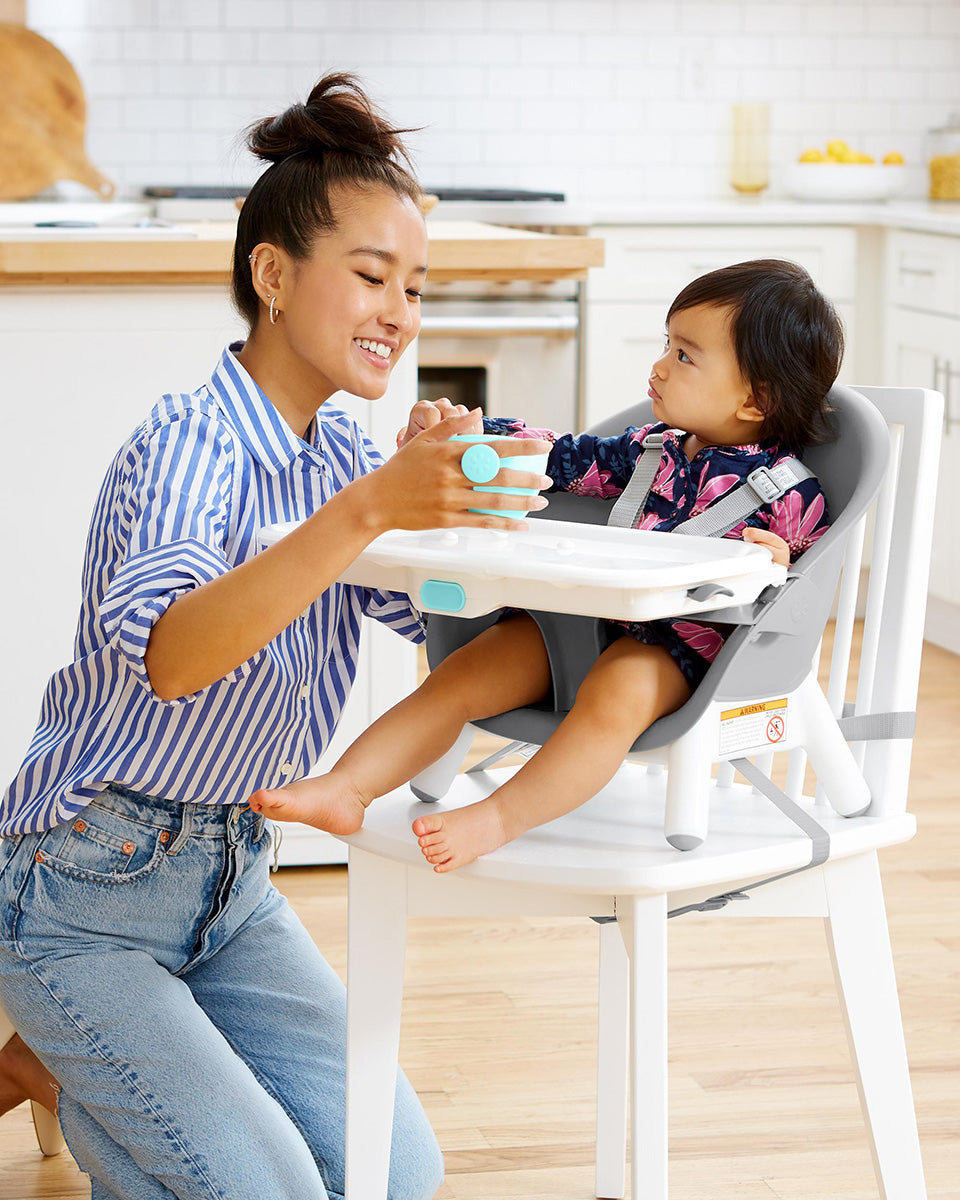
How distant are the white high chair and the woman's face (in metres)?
0.40

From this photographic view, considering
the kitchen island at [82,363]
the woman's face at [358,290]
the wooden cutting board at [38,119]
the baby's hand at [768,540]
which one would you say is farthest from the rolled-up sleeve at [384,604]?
the wooden cutting board at [38,119]

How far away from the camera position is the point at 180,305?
8.07 ft

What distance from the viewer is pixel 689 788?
1.28 metres

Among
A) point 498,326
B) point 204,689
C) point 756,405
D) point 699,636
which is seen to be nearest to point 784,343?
point 756,405

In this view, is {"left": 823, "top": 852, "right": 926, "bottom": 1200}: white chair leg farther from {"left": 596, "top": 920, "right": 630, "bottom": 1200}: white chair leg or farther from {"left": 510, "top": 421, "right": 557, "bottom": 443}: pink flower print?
{"left": 510, "top": 421, "right": 557, "bottom": 443}: pink flower print

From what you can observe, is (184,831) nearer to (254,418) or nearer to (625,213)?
(254,418)

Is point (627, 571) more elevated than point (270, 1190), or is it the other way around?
point (627, 571)

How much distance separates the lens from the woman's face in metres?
1.40

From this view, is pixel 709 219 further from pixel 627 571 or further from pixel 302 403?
pixel 627 571

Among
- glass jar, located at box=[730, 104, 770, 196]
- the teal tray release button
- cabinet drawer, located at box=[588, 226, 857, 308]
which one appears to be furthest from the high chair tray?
glass jar, located at box=[730, 104, 770, 196]

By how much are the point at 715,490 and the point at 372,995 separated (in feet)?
1.84

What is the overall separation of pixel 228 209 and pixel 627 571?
3446mm

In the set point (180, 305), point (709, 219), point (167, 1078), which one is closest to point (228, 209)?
point (709, 219)

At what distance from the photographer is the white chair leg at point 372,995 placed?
1366 millimetres
